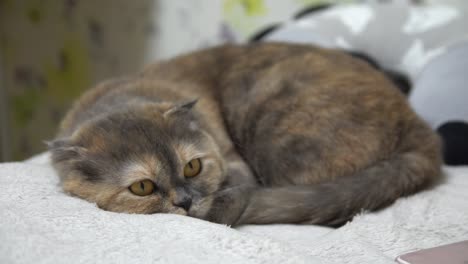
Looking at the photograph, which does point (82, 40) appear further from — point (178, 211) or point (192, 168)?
point (178, 211)

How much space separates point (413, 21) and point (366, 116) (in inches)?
42.2

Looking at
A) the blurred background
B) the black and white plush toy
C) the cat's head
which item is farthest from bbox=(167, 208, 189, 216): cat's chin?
the blurred background

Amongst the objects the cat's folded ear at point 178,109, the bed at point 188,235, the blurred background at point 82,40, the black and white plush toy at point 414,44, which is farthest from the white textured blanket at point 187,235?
the blurred background at point 82,40

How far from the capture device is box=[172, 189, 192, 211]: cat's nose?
1.14 meters

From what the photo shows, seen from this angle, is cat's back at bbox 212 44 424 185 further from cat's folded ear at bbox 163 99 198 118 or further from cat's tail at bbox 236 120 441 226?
cat's folded ear at bbox 163 99 198 118

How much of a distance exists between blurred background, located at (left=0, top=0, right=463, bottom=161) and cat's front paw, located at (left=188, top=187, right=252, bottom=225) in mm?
1783

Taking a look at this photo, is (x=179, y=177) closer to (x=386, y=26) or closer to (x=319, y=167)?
(x=319, y=167)

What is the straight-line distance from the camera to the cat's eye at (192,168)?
123 cm

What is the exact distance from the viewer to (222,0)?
284 cm

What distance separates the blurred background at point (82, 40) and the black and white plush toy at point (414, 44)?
37 centimetres

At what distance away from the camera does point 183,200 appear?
1142mm

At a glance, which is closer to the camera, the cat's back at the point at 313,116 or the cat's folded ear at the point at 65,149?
the cat's folded ear at the point at 65,149

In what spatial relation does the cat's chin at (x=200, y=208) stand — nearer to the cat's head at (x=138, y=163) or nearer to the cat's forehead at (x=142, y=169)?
the cat's head at (x=138, y=163)

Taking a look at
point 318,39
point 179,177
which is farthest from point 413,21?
point 179,177
